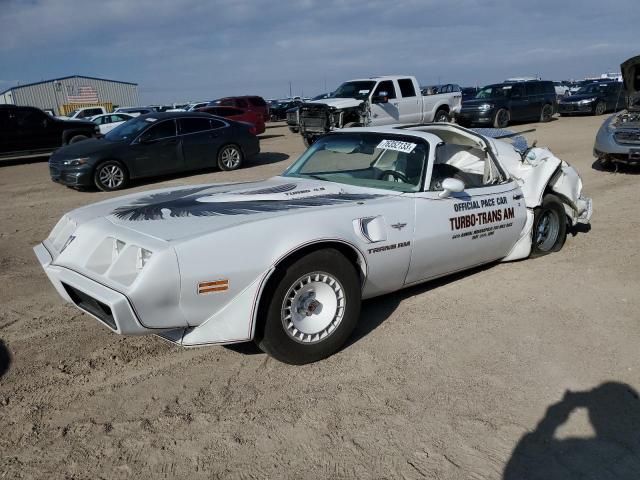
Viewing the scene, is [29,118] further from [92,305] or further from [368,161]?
[92,305]

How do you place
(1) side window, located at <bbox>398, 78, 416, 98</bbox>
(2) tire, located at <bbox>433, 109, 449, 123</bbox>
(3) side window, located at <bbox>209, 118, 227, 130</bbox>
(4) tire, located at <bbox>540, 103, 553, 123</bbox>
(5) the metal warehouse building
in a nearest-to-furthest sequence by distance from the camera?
(3) side window, located at <bbox>209, 118, 227, 130</bbox>, (1) side window, located at <bbox>398, 78, 416, 98</bbox>, (2) tire, located at <bbox>433, 109, 449, 123</bbox>, (4) tire, located at <bbox>540, 103, 553, 123</bbox>, (5) the metal warehouse building

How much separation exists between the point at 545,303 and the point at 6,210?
872 centimetres

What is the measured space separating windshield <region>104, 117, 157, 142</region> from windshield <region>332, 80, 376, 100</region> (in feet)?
22.4

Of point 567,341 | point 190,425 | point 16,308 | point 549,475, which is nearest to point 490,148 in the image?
point 567,341

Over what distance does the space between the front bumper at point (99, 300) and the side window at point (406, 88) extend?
49.5 feet

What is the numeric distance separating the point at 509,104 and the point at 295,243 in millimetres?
20222

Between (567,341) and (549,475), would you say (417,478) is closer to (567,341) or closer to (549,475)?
(549,475)

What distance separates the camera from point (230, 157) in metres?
13.1

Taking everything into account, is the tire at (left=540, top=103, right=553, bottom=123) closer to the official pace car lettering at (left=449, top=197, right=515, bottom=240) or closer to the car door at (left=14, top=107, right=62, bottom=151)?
the car door at (left=14, top=107, right=62, bottom=151)

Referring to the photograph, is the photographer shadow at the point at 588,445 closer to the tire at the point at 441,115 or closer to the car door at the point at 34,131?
the car door at the point at 34,131

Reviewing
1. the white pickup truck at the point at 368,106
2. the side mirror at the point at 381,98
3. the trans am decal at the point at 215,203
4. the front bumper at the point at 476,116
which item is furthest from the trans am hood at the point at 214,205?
the front bumper at the point at 476,116

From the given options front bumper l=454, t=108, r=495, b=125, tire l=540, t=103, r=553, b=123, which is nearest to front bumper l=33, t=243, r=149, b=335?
front bumper l=454, t=108, r=495, b=125

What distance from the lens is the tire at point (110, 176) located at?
35.1 ft

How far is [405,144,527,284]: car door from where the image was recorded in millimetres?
4301
